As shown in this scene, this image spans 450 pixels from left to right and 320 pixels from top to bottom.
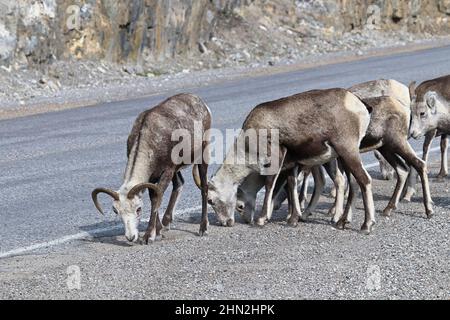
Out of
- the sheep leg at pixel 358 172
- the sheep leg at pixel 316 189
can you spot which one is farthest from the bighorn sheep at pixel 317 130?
A: the sheep leg at pixel 316 189

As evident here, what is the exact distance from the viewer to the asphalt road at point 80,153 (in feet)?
36.9

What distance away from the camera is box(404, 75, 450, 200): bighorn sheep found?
489 inches

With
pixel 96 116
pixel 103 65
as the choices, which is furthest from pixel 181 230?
pixel 103 65

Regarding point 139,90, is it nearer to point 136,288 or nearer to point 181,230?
point 181,230

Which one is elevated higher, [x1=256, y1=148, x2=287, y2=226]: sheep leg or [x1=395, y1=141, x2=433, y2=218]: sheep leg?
[x1=395, y1=141, x2=433, y2=218]: sheep leg

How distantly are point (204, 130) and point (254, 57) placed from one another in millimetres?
23834

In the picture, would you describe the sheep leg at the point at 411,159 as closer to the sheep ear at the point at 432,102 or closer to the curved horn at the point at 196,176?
the sheep ear at the point at 432,102

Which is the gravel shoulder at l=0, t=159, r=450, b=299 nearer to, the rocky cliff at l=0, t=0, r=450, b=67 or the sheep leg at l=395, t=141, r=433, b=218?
the sheep leg at l=395, t=141, r=433, b=218

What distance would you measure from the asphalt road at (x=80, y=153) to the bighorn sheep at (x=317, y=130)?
81 centimetres

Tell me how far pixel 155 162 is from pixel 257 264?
1.72m

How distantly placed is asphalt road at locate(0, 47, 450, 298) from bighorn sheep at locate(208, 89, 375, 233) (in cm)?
81

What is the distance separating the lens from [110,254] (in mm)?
9734

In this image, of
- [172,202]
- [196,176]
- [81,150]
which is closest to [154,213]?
[172,202]

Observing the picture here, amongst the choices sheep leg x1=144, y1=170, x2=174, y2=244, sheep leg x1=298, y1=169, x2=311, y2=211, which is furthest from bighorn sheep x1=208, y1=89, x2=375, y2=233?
sheep leg x1=144, y1=170, x2=174, y2=244
